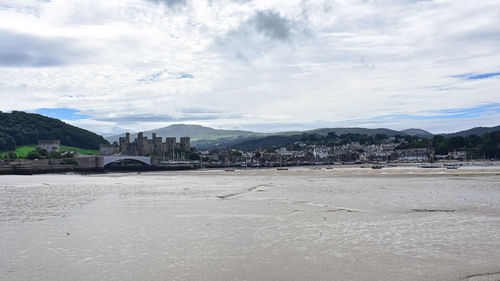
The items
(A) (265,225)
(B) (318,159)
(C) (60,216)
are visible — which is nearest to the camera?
(A) (265,225)

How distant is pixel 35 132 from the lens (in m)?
150

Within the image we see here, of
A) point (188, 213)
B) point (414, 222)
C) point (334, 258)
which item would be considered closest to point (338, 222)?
point (414, 222)

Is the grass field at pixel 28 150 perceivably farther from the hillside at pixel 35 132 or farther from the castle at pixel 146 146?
the castle at pixel 146 146

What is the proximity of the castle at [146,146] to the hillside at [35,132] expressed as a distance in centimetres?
1386

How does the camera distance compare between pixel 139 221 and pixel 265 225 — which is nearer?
pixel 265 225

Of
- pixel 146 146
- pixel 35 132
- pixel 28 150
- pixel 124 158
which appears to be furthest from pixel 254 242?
pixel 146 146

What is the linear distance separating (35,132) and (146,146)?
40.1 m

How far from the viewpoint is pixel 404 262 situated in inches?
423

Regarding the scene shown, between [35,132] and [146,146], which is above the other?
[35,132]

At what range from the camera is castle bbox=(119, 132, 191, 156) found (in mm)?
165125

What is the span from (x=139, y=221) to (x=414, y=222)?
36.9 ft

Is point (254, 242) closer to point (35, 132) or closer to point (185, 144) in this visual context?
point (35, 132)

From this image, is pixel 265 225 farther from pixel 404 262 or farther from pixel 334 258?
pixel 404 262

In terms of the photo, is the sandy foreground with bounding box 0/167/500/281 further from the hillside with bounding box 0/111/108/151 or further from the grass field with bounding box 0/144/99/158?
the hillside with bounding box 0/111/108/151
